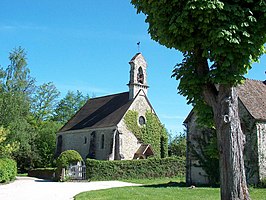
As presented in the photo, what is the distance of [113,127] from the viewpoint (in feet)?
117

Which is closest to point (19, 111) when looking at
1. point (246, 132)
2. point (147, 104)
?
point (147, 104)

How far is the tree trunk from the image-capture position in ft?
25.2

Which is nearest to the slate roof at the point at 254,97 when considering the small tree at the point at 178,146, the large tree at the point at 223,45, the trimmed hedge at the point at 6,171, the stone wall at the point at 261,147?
the stone wall at the point at 261,147

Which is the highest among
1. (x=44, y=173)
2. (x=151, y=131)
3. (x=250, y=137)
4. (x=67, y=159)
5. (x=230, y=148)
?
(x=151, y=131)

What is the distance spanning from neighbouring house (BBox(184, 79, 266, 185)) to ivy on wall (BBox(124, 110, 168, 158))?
13.5 meters

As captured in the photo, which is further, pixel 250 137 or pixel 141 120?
pixel 141 120

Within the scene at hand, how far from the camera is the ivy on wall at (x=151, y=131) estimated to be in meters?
37.0

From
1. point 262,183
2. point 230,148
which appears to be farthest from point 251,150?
point 230,148

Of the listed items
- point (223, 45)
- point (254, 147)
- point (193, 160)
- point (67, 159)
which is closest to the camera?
point (223, 45)

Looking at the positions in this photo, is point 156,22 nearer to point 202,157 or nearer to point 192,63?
point 192,63

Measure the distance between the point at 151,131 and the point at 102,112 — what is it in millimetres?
6593

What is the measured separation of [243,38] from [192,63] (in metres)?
1.62

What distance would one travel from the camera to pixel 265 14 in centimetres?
769

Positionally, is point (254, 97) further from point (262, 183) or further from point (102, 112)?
point (102, 112)
